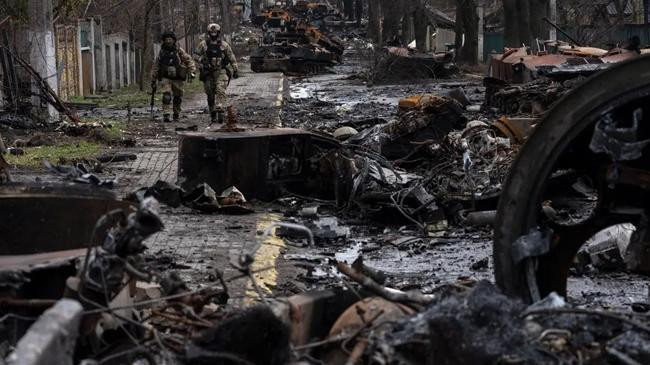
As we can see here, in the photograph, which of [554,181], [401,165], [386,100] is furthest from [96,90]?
[554,181]

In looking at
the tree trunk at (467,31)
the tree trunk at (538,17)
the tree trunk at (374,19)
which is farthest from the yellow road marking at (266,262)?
the tree trunk at (374,19)

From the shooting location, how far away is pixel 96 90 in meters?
34.1

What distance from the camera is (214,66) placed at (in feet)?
75.9

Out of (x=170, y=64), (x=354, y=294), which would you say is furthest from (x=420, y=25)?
(x=354, y=294)

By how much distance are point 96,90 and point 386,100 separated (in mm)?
8784

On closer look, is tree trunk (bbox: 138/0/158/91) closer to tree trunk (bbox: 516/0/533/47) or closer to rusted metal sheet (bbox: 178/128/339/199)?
tree trunk (bbox: 516/0/533/47)

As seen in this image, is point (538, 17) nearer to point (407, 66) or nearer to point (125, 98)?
point (407, 66)

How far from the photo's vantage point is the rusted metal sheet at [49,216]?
20.9 ft

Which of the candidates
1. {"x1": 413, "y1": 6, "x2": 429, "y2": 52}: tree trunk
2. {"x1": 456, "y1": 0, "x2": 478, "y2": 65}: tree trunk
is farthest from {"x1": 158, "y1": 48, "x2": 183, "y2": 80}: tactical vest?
{"x1": 413, "y1": 6, "x2": 429, "y2": 52}: tree trunk

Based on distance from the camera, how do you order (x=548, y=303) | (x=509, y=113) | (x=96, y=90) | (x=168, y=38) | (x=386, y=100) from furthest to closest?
1. (x=96, y=90)
2. (x=386, y=100)
3. (x=168, y=38)
4. (x=509, y=113)
5. (x=548, y=303)

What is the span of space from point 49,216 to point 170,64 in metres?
16.8

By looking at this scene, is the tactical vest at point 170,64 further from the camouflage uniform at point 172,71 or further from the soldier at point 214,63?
the soldier at point 214,63

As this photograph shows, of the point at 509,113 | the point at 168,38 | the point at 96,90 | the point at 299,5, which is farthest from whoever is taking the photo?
the point at 299,5

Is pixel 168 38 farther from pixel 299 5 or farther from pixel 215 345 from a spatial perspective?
pixel 299 5
